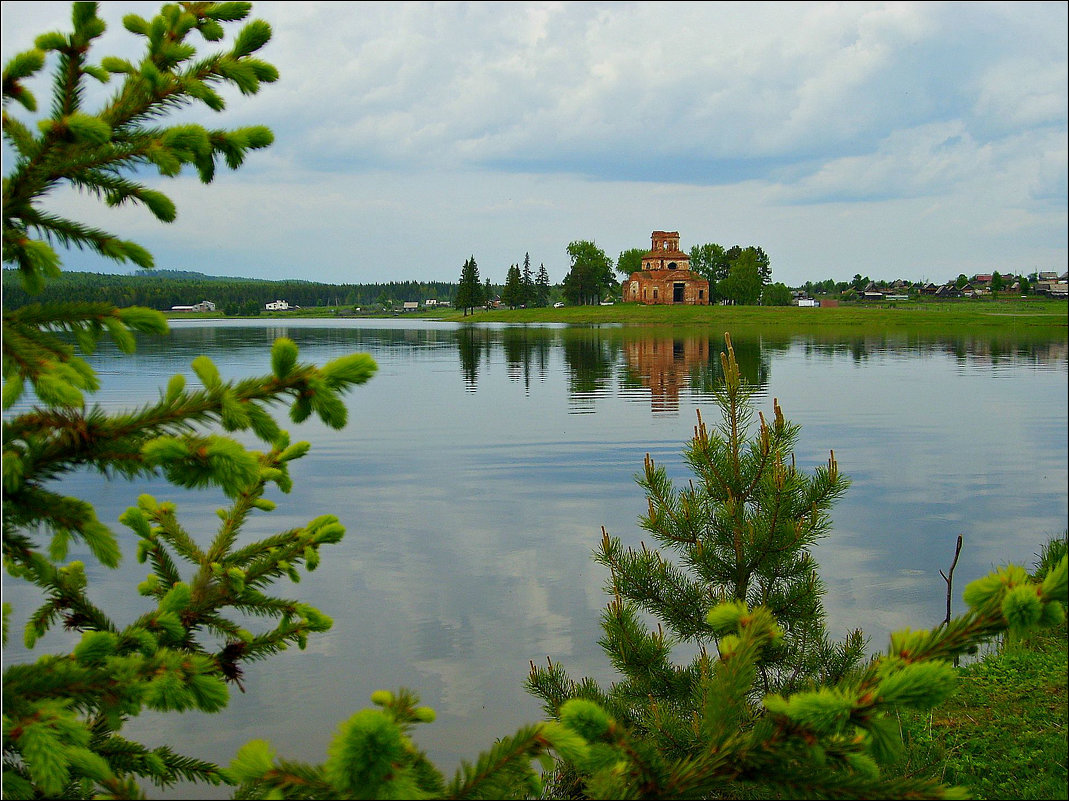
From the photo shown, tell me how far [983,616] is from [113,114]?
3.11 meters

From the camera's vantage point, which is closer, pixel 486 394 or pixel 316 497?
pixel 316 497

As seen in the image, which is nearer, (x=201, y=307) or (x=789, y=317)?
(x=789, y=317)

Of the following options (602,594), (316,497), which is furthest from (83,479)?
(602,594)

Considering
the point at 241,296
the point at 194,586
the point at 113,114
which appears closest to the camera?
the point at 113,114

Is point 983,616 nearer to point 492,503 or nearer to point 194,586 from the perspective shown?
point 194,586

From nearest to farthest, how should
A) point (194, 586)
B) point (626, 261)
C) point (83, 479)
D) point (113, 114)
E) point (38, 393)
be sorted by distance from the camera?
point (38, 393) < point (113, 114) < point (194, 586) < point (83, 479) < point (626, 261)

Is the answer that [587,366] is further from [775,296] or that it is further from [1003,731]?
[775,296]

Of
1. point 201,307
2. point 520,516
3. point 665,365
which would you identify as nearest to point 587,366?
point 665,365

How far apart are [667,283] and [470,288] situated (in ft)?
96.7

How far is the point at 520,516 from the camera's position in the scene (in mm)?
14641

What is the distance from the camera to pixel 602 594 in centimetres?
1076

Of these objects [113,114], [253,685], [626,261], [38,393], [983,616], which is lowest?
[253,685]

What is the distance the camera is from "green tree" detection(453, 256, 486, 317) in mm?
119938

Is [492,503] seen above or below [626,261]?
below
